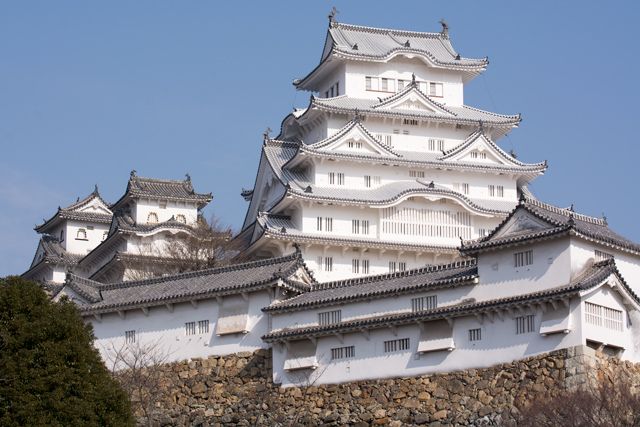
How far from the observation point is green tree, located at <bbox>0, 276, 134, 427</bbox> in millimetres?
30312

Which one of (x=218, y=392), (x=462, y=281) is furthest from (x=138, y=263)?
(x=462, y=281)

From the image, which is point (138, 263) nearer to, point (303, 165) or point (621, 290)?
point (303, 165)

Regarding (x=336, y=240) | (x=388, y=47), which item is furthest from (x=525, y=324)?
(x=388, y=47)

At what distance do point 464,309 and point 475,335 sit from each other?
0.91 metres

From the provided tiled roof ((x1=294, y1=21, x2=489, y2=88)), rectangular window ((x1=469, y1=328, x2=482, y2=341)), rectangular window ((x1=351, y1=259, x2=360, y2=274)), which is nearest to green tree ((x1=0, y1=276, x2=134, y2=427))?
rectangular window ((x1=469, y1=328, x2=482, y2=341))

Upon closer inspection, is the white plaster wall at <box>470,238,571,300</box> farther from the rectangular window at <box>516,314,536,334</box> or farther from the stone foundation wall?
the stone foundation wall

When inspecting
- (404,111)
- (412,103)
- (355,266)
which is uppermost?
(412,103)

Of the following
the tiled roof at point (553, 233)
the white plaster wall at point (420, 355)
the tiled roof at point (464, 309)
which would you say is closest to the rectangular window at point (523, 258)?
the tiled roof at point (553, 233)

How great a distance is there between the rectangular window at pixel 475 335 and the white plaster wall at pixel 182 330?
7.92 metres

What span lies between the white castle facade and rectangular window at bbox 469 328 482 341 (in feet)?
0.15

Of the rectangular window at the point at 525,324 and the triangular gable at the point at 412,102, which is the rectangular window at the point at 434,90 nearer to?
the triangular gable at the point at 412,102

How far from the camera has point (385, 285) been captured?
129 feet

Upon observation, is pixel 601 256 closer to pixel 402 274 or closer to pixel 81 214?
pixel 402 274

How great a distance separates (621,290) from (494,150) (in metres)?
23.4
